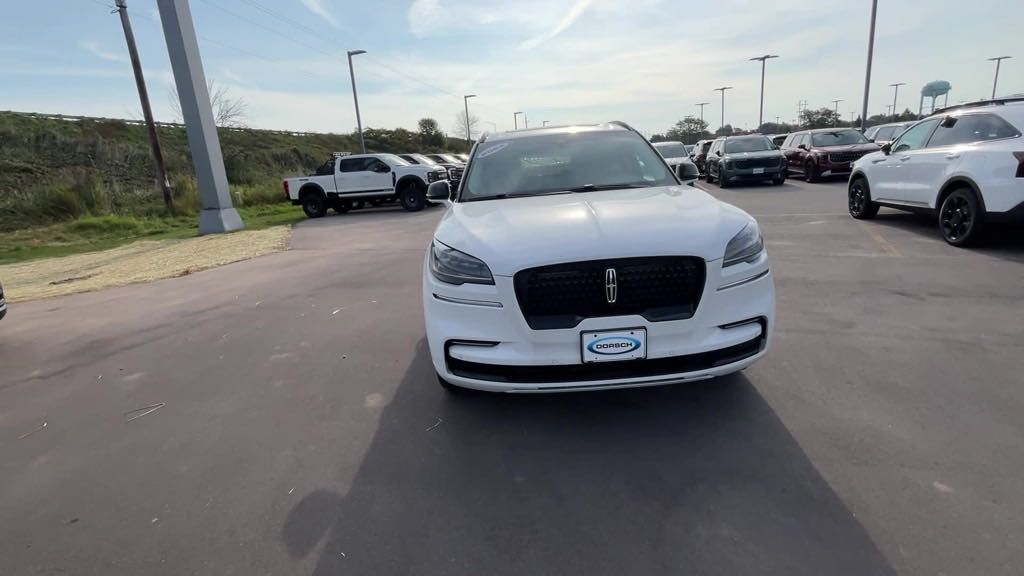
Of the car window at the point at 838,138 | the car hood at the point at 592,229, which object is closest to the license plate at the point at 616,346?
the car hood at the point at 592,229

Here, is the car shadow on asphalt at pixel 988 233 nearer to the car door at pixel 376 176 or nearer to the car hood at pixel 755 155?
the car hood at pixel 755 155

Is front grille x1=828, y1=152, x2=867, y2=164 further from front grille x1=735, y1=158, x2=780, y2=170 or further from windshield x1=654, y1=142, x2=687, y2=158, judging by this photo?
windshield x1=654, y1=142, x2=687, y2=158

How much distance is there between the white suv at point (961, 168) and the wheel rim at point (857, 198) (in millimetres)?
571

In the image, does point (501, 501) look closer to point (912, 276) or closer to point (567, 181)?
point (567, 181)

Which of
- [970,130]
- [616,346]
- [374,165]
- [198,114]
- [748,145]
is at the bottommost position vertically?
[616,346]

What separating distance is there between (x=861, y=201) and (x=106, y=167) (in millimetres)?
38626

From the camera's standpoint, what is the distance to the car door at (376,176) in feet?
59.5

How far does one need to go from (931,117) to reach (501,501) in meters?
8.52

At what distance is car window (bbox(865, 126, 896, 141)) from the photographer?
20681 millimetres

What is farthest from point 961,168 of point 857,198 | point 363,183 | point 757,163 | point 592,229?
point 363,183

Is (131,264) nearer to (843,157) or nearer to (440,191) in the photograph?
(440,191)

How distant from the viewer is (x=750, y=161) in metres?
16.7

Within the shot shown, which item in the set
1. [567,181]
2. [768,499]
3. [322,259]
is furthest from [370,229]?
[768,499]

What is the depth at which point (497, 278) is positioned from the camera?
2713 mm
